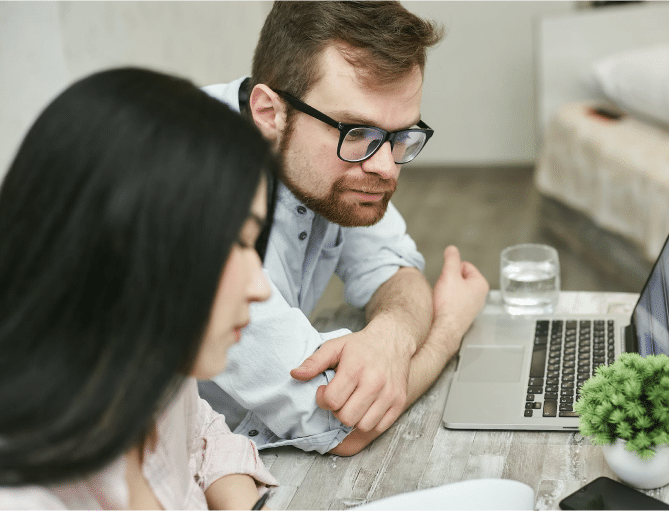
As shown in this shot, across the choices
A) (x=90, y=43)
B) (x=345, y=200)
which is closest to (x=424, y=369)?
(x=345, y=200)

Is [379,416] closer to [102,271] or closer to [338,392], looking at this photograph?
[338,392]

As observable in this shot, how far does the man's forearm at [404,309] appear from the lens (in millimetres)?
1037

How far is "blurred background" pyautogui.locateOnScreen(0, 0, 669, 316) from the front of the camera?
1.90 meters

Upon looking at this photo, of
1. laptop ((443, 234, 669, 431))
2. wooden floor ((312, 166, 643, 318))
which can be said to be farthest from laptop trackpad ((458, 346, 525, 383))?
wooden floor ((312, 166, 643, 318))

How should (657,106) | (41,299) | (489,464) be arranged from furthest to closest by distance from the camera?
(657,106) < (489,464) < (41,299)

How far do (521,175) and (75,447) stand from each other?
3654mm

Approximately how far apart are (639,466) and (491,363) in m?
0.35

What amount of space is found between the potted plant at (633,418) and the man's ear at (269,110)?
0.61 metres

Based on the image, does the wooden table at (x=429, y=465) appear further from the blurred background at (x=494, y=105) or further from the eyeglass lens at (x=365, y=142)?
the blurred background at (x=494, y=105)

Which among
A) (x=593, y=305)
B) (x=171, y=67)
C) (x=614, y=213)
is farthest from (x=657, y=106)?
(x=171, y=67)

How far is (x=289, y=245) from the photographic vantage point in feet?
3.90

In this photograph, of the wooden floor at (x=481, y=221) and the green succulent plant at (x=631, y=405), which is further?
the wooden floor at (x=481, y=221)

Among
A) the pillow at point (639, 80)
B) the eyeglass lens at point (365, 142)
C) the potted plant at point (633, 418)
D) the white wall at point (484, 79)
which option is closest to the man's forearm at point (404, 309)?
the eyeglass lens at point (365, 142)

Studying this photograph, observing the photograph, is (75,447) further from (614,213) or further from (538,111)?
(538,111)
